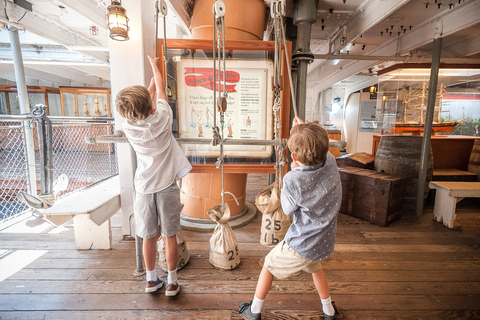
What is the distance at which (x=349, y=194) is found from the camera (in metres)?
3.12

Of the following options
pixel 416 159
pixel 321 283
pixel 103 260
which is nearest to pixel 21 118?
pixel 103 260

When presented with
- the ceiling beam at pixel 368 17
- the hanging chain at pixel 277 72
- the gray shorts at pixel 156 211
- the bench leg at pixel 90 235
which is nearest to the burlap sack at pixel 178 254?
the gray shorts at pixel 156 211

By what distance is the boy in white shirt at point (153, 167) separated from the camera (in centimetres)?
143

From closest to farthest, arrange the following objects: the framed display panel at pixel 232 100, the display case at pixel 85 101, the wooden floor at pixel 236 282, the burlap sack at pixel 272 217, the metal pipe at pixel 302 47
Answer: the wooden floor at pixel 236 282, the burlap sack at pixel 272 217, the framed display panel at pixel 232 100, the metal pipe at pixel 302 47, the display case at pixel 85 101

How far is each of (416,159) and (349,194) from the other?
1.18 meters

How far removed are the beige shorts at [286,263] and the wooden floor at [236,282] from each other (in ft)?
1.23

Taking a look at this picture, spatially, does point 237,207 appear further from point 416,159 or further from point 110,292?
point 416,159

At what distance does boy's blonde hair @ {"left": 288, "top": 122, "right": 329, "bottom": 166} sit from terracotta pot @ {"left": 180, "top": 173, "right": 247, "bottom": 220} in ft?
4.75

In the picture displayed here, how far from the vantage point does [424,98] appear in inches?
197

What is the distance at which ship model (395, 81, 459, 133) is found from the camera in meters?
4.95

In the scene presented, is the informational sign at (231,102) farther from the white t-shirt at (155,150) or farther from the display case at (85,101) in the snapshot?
the display case at (85,101)

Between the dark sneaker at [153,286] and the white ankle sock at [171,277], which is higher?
the white ankle sock at [171,277]

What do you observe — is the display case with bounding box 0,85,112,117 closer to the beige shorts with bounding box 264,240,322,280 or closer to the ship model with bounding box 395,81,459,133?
the ship model with bounding box 395,81,459,133

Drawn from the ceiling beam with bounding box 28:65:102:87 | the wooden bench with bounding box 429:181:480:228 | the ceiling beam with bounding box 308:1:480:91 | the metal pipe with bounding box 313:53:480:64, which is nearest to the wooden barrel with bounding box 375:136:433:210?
the wooden bench with bounding box 429:181:480:228
